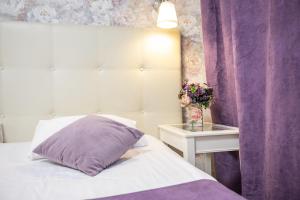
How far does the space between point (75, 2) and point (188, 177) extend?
5.12ft

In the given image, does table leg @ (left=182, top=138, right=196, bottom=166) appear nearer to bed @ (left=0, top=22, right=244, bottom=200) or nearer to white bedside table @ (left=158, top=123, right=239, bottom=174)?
white bedside table @ (left=158, top=123, right=239, bottom=174)

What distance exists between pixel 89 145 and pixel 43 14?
3.92 ft

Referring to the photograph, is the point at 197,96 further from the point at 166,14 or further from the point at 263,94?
the point at 166,14

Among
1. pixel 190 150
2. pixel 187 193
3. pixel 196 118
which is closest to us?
pixel 187 193

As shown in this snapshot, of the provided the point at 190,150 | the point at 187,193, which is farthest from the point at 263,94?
the point at 187,193

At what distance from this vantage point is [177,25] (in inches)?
85.0

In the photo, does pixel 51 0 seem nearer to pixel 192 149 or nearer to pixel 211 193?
pixel 192 149

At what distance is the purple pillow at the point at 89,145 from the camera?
1.24 metres

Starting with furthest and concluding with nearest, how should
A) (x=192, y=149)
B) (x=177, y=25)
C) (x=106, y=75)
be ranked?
(x=177, y=25), (x=106, y=75), (x=192, y=149)

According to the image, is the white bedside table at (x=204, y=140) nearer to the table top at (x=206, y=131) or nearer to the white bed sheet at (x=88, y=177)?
the table top at (x=206, y=131)

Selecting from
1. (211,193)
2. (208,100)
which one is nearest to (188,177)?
(211,193)

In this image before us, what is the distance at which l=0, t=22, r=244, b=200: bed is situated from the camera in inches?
71.6

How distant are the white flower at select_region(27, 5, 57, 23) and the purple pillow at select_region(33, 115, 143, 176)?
0.96m

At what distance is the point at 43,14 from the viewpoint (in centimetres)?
199
